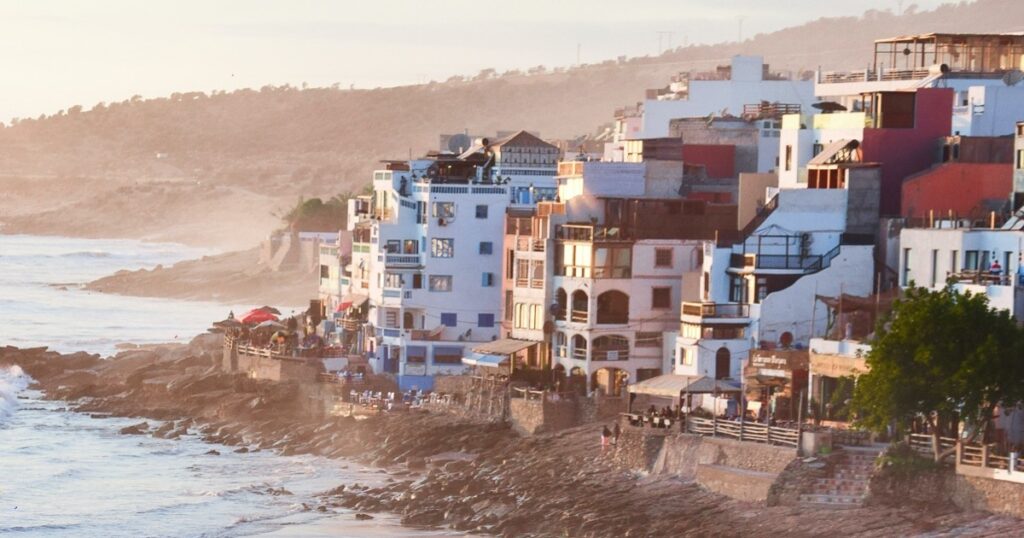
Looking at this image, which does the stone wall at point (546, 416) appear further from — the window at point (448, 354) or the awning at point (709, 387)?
the window at point (448, 354)

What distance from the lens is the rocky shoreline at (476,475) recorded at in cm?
5331

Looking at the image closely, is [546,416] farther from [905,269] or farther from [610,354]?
[905,269]

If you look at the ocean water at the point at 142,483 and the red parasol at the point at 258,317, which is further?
the red parasol at the point at 258,317

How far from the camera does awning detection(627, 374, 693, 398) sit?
204 ft

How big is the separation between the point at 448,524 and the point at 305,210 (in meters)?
79.4

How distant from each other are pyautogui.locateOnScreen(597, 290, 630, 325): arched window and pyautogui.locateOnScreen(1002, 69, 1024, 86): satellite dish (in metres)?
12.9

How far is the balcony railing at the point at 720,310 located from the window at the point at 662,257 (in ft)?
14.0

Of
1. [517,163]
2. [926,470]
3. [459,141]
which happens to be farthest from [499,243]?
[926,470]

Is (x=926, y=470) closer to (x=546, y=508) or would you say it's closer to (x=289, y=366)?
(x=546, y=508)

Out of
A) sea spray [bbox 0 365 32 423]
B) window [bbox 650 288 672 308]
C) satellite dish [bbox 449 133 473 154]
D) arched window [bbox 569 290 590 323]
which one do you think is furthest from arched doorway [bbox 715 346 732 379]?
sea spray [bbox 0 365 32 423]

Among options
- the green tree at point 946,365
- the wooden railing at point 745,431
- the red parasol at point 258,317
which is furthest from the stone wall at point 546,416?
the red parasol at point 258,317

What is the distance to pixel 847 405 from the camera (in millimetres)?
56875

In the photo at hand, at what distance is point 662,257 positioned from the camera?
69.7m

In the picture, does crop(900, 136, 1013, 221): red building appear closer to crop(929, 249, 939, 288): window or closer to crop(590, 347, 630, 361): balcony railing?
crop(929, 249, 939, 288): window
